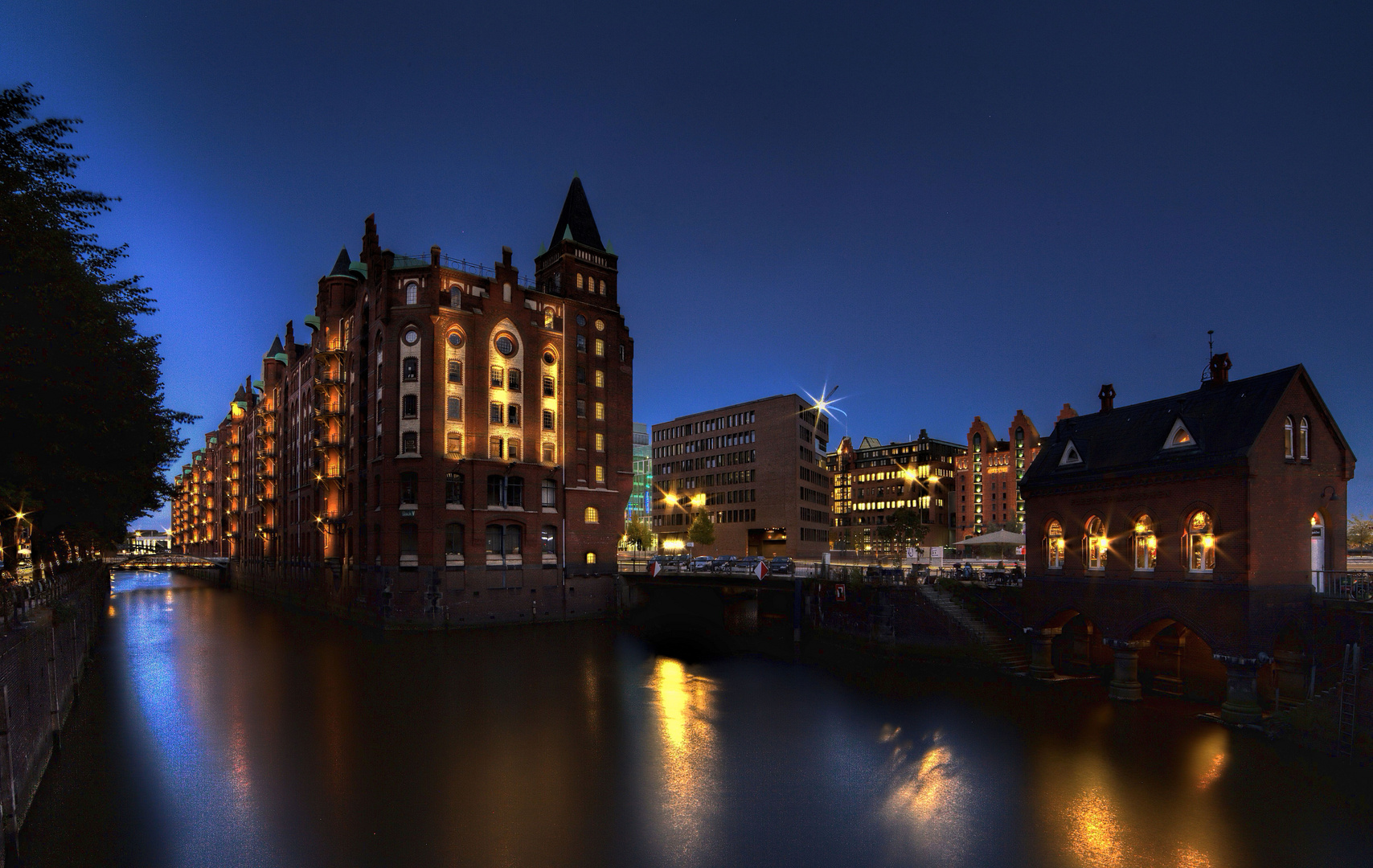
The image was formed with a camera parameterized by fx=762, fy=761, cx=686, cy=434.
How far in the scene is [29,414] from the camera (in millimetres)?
24719

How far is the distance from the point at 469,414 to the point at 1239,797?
2099 inches

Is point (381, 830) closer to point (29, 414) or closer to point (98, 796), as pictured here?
point (98, 796)

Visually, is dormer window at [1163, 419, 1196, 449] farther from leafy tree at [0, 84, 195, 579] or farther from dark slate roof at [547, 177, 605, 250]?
dark slate roof at [547, 177, 605, 250]

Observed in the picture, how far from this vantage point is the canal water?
59.4ft

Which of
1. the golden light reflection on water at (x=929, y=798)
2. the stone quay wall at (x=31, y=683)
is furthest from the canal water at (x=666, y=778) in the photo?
the stone quay wall at (x=31, y=683)

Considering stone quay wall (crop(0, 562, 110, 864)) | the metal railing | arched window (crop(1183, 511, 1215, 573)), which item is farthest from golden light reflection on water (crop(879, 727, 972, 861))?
stone quay wall (crop(0, 562, 110, 864))

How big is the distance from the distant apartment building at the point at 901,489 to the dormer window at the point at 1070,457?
141 metres

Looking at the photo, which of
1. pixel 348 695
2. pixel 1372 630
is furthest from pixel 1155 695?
pixel 348 695

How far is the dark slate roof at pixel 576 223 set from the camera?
73250mm

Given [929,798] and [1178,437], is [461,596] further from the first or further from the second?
[1178,437]

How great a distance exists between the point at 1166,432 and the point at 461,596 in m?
48.7

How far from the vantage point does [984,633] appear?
41.6 m

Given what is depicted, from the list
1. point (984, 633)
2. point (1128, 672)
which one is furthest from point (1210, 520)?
point (984, 633)

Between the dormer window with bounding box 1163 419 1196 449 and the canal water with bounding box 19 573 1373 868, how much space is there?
1106cm
